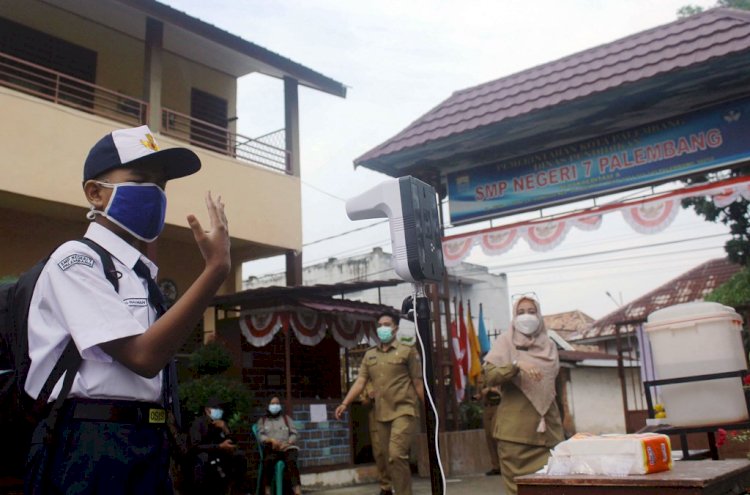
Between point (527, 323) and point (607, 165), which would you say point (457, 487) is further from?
point (527, 323)

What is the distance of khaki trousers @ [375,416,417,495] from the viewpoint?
7.15 m

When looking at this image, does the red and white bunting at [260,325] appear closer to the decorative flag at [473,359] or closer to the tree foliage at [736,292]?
the decorative flag at [473,359]

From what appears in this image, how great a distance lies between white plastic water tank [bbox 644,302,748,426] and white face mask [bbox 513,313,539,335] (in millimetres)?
1241

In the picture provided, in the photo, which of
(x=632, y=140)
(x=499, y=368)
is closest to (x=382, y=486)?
(x=499, y=368)

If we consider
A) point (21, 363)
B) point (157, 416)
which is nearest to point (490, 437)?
point (157, 416)

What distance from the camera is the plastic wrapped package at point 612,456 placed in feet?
8.71

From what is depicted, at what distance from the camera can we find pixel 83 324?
1864mm

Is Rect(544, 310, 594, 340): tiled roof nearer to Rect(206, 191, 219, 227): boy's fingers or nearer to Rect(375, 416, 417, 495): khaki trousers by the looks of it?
Rect(375, 416, 417, 495): khaki trousers

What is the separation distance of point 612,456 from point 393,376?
515cm

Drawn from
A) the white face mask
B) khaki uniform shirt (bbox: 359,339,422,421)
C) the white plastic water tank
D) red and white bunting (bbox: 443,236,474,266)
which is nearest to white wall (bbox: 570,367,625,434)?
red and white bunting (bbox: 443,236,474,266)

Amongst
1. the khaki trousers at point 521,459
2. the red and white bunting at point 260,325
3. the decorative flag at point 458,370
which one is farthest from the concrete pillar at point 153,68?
the khaki trousers at point 521,459

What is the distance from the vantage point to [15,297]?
6.71 ft

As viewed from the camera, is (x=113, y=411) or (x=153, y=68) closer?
(x=113, y=411)

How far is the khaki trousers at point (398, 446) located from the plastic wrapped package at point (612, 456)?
14.8 ft
